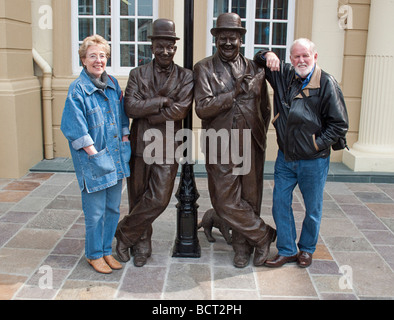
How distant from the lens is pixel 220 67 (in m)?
3.81

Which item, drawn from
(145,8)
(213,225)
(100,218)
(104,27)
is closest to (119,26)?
(104,27)

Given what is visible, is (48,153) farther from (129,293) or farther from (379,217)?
(379,217)

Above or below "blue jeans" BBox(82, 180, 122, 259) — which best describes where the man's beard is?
above

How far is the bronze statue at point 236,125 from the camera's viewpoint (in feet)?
12.2

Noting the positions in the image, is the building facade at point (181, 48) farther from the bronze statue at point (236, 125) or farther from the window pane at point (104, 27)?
the bronze statue at point (236, 125)

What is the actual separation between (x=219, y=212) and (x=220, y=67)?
1.23 m

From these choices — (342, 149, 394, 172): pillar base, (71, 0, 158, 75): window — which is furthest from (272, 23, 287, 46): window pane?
(342, 149, 394, 172): pillar base

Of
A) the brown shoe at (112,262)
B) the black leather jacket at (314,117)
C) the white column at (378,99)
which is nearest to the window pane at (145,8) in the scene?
the white column at (378,99)

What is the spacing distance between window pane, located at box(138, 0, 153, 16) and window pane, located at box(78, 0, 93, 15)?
0.81 m

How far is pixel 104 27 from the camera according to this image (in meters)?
7.84

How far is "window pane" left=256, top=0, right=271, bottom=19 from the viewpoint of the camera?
25.3ft

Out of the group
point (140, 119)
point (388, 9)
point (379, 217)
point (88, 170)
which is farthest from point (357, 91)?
point (88, 170)

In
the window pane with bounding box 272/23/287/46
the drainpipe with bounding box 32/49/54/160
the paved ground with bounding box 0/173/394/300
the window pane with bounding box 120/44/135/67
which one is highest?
the window pane with bounding box 272/23/287/46

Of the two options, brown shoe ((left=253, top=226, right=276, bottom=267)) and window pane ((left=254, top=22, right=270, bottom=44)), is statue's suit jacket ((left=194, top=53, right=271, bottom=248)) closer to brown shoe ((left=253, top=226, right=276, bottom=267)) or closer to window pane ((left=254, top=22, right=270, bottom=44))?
brown shoe ((left=253, top=226, right=276, bottom=267))
